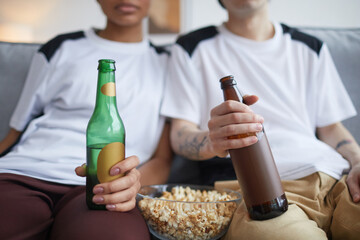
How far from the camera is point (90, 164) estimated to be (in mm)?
623

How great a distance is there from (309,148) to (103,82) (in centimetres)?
66

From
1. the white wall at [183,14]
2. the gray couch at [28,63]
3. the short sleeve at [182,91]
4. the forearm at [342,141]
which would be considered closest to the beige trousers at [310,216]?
the forearm at [342,141]

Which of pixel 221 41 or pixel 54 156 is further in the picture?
pixel 221 41

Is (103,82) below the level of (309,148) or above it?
above

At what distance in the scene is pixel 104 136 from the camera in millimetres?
658

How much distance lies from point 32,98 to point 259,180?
825 mm

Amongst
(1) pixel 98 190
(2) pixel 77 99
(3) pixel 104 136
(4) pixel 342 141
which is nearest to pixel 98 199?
(1) pixel 98 190

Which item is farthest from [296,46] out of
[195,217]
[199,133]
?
[195,217]

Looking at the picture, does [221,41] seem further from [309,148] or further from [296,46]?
[309,148]

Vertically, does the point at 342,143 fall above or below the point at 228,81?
below

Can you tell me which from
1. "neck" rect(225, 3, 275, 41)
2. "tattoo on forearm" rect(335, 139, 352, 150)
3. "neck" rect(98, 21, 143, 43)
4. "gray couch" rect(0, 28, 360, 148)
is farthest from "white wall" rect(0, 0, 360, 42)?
"tattoo on forearm" rect(335, 139, 352, 150)

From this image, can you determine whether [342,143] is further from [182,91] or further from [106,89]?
[106,89]

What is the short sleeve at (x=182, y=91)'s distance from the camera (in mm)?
1054

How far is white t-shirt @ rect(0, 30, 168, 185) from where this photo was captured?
959 millimetres
